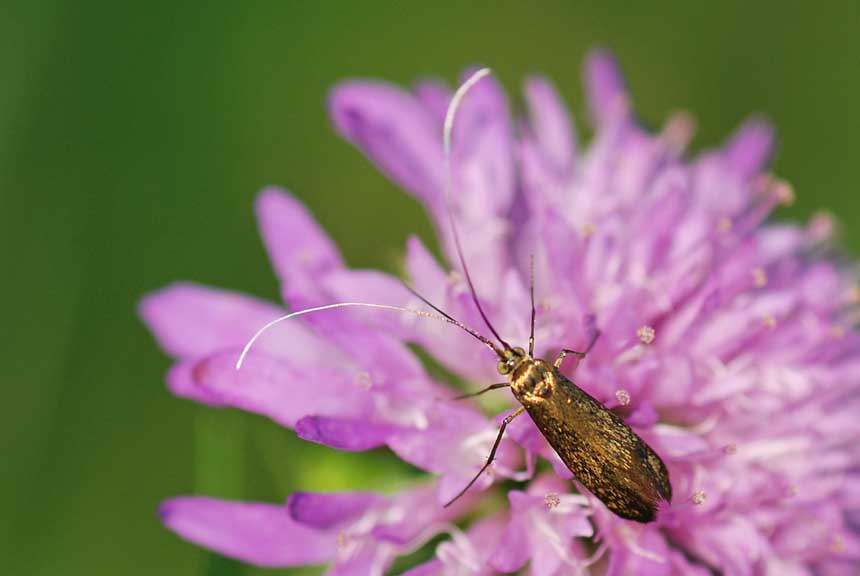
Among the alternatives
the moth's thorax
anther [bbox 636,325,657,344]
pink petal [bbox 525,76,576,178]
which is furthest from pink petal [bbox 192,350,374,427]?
pink petal [bbox 525,76,576,178]

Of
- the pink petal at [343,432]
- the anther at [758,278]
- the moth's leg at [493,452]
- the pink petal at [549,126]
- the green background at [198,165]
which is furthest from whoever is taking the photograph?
the green background at [198,165]

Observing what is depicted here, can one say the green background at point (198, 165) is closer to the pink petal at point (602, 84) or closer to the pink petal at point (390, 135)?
the pink petal at point (390, 135)

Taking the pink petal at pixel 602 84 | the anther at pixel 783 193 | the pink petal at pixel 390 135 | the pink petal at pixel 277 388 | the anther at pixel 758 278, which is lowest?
the pink petal at pixel 277 388

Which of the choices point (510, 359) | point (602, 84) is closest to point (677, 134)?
point (602, 84)

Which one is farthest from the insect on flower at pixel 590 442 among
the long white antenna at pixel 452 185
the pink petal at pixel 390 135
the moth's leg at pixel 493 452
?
the pink petal at pixel 390 135

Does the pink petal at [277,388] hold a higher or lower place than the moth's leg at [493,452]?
higher

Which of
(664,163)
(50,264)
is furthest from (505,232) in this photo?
(50,264)

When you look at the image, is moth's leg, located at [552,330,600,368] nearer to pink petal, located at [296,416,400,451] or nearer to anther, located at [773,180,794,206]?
pink petal, located at [296,416,400,451]
